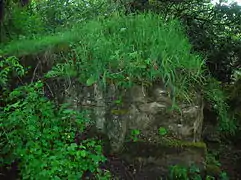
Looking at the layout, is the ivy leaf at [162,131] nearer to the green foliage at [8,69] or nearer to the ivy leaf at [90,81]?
the ivy leaf at [90,81]

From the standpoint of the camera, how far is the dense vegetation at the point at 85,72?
3465 mm

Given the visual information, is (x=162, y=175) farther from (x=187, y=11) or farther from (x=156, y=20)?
(x=187, y=11)

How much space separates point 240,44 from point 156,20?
1.97 metres

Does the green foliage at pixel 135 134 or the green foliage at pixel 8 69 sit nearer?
the green foliage at pixel 8 69

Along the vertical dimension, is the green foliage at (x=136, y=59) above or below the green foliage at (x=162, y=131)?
above

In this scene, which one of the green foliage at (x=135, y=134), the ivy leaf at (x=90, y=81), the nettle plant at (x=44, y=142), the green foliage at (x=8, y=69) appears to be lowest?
the green foliage at (x=135, y=134)

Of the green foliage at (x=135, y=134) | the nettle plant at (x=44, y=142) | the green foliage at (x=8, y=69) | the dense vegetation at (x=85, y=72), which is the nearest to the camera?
the nettle plant at (x=44, y=142)

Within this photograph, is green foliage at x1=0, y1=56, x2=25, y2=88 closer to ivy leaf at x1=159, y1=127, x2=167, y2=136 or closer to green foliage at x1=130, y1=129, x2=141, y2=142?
green foliage at x1=130, y1=129, x2=141, y2=142

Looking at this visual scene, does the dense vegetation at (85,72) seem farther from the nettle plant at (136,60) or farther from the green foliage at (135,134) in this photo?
the green foliage at (135,134)

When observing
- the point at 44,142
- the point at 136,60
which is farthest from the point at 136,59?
the point at 44,142

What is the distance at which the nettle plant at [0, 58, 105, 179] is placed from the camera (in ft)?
10.7

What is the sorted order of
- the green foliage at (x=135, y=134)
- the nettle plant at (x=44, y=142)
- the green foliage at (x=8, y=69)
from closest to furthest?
the nettle plant at (x=44, y=142), the green foliage at (x=8, y=69), the green foliage at (x=135, y=134)

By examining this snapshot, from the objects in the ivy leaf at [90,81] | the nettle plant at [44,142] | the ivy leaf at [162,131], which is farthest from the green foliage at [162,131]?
the ivy leaf at [90,81]

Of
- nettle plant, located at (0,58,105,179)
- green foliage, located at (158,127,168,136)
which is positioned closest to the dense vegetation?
nettle plant, located at (0,58,105,179)
